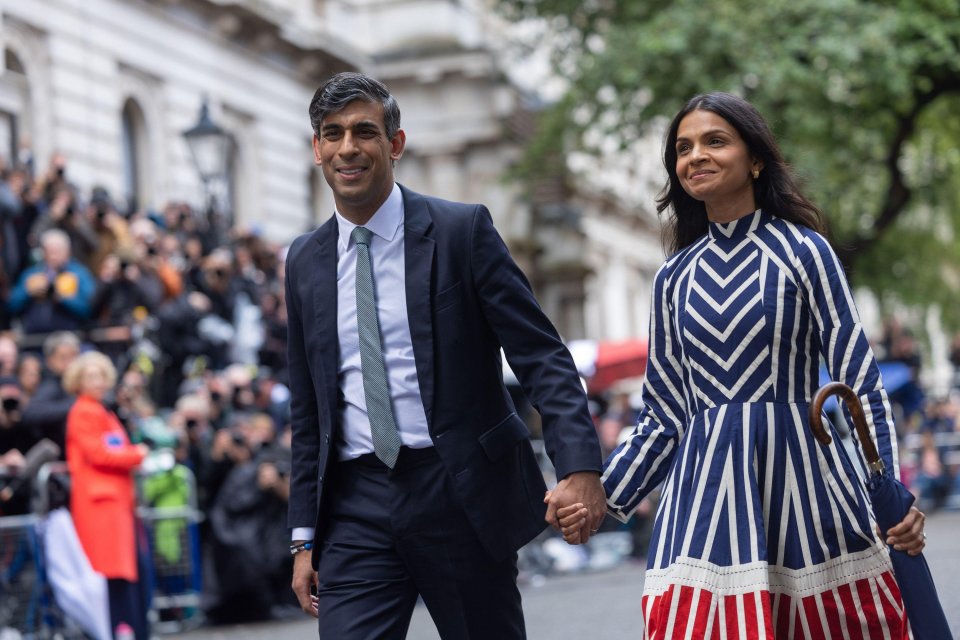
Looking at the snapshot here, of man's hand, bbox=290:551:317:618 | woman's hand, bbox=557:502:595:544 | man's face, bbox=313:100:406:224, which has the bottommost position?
man's hand, bbox=290:551:317:618

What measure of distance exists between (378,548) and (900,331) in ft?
69.8

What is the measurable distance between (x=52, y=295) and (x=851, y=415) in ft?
31.4

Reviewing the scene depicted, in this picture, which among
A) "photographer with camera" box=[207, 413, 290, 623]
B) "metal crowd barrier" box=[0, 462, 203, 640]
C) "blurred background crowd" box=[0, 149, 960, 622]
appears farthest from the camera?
"photographer with camera" box=[207, 413, 290, 623]

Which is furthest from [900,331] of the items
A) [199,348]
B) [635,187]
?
[635,187]

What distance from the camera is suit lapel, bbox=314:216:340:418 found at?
499 centimetres

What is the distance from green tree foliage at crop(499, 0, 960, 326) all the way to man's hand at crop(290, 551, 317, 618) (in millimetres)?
15839

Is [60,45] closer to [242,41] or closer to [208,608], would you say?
[242,41]

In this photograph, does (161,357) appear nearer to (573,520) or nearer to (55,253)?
(55,253)

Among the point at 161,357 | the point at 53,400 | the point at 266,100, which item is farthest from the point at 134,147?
the point at 53,400

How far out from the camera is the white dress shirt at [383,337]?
4922 millimetres

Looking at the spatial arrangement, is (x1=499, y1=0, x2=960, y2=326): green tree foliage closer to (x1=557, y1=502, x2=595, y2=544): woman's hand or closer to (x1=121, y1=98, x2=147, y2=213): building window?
(x1=121, y1=98, x2=147, y2=213): building window

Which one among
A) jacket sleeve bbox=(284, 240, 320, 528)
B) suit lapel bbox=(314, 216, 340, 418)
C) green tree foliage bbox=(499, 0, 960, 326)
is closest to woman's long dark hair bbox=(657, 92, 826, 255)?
suit lapel bbox=(314, 216, 340, 418)

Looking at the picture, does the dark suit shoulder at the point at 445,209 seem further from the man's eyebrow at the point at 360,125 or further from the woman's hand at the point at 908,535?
the woman's hand at the point at 908,535

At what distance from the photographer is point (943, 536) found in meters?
17.5
